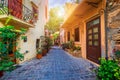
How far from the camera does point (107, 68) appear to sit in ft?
13.6

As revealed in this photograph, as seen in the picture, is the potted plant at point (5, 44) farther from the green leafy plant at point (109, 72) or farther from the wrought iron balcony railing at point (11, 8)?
the green leafy plant at point (109, 72)

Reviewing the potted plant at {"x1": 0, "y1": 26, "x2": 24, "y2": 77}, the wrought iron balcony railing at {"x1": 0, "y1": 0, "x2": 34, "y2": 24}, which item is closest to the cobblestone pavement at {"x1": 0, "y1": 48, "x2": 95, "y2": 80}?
the potted plant at {"x1": 0, "y1": 26, "x2": 24, "y2": 77}

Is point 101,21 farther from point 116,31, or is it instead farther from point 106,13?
point 116,31

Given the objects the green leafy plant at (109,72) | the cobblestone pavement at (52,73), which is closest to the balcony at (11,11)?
the cobblestone pavement at (52,73)

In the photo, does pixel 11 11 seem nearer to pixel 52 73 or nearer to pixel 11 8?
pixel 11 8

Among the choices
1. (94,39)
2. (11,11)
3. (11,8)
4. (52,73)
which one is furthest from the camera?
(94,39)

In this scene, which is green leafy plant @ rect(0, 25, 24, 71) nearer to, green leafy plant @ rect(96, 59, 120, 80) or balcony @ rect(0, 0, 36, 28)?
balcony @ rect(0, 0, 36, 28)

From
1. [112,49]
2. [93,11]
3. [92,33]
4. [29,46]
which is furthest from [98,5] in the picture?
[29,46]

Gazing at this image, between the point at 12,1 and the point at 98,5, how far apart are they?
4.44m

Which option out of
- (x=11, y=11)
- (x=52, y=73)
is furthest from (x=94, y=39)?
(x=11, y=11)

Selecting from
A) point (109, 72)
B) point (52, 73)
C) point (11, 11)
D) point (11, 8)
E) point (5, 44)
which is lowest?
point (52, 73)

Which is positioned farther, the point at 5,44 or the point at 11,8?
the point at 11,8

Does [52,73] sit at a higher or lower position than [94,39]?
lower

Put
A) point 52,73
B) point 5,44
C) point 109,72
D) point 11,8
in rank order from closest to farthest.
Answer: point 109,72 < point 5,44 < point 52,73 < point 11,8
